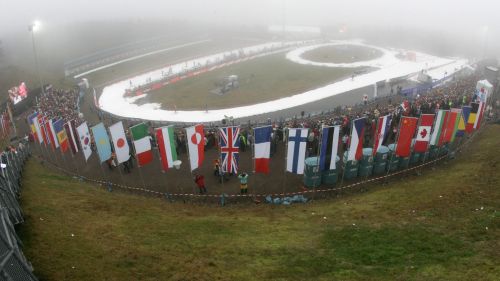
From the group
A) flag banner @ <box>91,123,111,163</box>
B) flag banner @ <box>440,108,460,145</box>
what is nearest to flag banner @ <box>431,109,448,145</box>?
flag banner @ <box>440,108,460,145</box>

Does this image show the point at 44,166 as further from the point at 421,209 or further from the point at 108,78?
the point at 108,78

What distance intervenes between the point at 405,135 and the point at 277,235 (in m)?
11.4

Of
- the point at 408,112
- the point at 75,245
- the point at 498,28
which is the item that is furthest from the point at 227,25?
the point at 75,245

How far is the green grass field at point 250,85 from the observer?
53.0 m

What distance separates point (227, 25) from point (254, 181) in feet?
390

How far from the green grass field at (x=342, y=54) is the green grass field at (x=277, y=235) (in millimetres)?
59183

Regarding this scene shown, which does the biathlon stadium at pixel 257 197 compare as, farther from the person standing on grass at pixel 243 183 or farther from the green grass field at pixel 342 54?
the green grass field at pixel 342 54

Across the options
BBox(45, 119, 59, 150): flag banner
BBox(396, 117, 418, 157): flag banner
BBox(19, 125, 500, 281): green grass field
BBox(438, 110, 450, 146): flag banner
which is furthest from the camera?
BBox(45, 119, 59, 150): flag banner

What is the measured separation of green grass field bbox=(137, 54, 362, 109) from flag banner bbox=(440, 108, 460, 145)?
28.9m

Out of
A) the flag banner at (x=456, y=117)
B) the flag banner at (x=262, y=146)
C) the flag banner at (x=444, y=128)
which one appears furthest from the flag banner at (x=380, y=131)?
the flag banner at (x=262, y=146)

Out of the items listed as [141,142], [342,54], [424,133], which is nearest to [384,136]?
[424,133]

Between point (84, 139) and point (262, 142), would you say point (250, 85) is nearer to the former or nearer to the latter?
point (84, 139)

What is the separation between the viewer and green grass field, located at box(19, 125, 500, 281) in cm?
1414

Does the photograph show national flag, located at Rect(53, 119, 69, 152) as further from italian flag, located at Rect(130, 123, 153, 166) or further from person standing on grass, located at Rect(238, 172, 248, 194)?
person standing on grass, located at Rect(238, 172, 248, 194)
